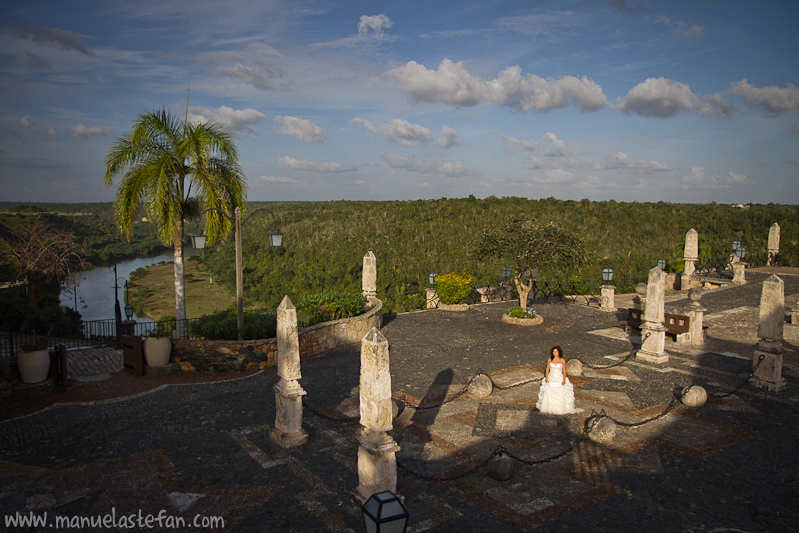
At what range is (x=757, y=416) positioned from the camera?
834cm

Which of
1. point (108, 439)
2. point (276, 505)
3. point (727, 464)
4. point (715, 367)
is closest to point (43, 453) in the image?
point (108, 439)

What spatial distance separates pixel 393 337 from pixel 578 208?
4200 centimetres

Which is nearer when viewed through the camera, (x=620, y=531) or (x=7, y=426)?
(x=620, y=531)

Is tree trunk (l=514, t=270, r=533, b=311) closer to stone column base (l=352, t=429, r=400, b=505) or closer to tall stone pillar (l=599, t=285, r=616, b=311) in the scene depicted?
tall stone pillar (l=599, t=285, r=616, b=311)

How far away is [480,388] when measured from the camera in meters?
9.27

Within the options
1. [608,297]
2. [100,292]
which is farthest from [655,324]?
[100,292]

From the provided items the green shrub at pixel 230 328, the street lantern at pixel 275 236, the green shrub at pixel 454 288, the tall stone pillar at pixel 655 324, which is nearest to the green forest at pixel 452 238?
the green shrub at pixel 454 288

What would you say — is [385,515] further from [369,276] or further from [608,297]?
[608,297]

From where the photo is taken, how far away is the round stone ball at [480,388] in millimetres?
9258

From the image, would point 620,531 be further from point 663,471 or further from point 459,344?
point 459,344

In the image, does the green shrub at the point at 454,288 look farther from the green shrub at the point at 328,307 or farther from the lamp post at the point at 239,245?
the lamp post at the point at 239,245

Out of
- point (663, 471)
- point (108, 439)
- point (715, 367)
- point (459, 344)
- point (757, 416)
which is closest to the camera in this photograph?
point (663, 471)

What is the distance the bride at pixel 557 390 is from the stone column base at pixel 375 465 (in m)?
3.81

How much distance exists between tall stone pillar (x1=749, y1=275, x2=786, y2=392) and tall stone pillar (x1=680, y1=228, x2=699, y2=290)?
1441cm
